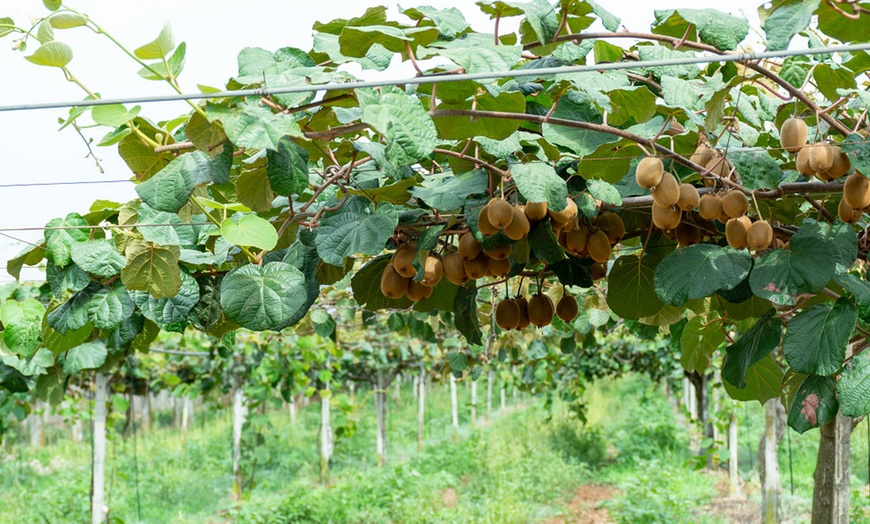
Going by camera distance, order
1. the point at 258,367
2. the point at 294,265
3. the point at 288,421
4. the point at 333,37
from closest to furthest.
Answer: the point at 333,37
the point at 294,265
the point at 258,367
the point at 288,421

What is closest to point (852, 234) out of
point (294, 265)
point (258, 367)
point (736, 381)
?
point (736, 381)

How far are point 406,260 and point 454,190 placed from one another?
0.25m

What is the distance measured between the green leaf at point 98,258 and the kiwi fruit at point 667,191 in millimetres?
1297

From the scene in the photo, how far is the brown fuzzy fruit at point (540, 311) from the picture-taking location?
222cm

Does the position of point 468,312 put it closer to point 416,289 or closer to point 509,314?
point 509,314

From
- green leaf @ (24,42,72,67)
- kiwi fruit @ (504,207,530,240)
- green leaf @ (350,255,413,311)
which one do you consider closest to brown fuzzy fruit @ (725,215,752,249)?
kiwi fruit @ (504,207,530,240)

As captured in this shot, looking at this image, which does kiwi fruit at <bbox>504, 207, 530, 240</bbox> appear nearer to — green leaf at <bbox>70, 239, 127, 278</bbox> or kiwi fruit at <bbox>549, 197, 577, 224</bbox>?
kiwi fruit at <bbox>549, 197, 577, 224</bbox>

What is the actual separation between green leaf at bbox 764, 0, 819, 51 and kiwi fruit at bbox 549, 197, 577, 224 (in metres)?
0.50

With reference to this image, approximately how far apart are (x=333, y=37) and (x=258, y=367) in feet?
27.7

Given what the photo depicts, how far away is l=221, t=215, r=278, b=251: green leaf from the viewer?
1544 millimetres

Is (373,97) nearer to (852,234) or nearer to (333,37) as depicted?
(333,37)

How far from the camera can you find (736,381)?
77.2 inches

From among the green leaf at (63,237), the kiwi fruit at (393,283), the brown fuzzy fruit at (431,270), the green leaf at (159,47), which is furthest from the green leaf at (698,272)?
the green leaf at (63,237)

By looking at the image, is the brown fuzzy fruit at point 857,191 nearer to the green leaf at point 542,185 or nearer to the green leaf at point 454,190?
the green leaf at point 542,185
